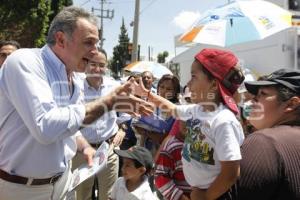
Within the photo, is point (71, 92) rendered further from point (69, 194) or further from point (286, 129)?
point (286, 129)

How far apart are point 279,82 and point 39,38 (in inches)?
775

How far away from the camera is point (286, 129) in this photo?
2.22 m

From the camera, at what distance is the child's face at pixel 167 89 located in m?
5.41

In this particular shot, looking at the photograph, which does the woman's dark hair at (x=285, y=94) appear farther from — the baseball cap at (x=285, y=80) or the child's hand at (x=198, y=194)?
the child's hand at (x=198, y=194)

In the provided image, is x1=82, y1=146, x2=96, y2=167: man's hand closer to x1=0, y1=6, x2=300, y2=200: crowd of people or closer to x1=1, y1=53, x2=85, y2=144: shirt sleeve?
x1=0, y1=6, x2=300, y2=200: crowd of people

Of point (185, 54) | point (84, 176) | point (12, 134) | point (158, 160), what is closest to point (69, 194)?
point (84, 176)

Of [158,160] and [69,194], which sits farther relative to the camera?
[158,160]

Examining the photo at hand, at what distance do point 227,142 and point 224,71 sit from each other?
1.62 feet

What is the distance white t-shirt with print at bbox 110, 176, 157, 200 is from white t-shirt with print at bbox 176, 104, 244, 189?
157 centimetres

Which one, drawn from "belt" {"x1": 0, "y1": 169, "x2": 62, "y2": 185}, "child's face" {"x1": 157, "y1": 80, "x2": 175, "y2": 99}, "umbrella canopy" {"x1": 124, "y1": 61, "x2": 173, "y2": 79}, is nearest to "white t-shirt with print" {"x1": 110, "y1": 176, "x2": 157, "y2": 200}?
"child's face" {"x1": 157, "y1": 80, "x2": 175, "y2": 99}

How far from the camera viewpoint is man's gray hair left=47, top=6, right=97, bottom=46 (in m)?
2.52

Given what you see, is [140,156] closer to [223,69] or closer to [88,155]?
[88,155]

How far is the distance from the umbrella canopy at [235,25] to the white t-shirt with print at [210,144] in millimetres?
3477

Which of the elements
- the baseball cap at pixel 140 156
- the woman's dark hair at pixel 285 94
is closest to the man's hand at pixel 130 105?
the woman's dark hair at pixel 285 94
